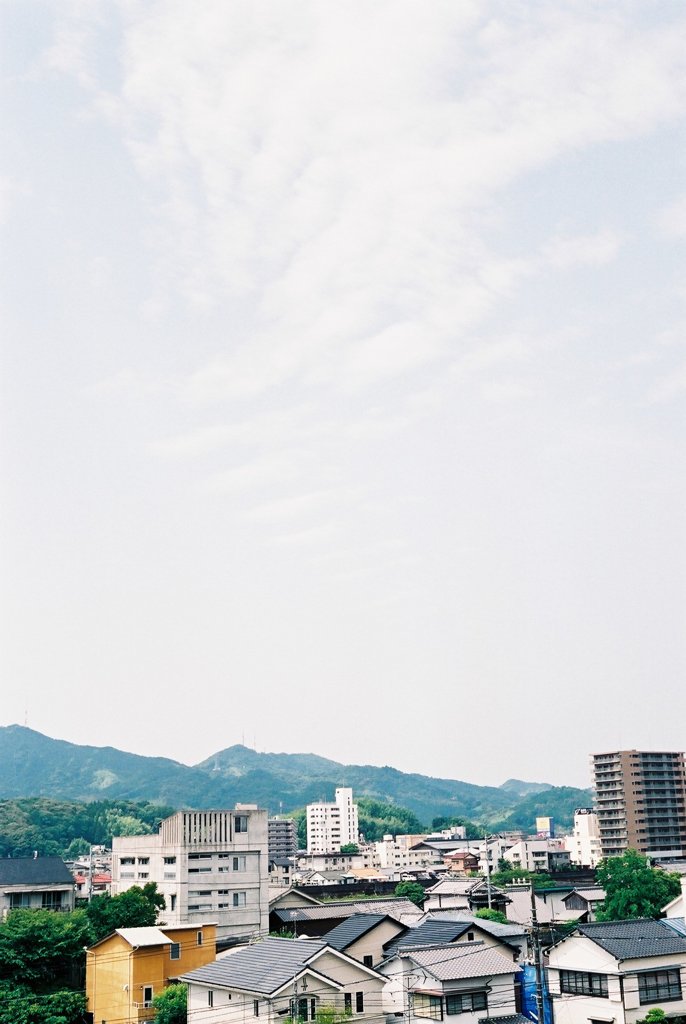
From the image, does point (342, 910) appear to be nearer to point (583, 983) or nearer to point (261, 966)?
point (583, 983)

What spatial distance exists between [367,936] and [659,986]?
10.3 metres

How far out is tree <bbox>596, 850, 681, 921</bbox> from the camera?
158 feet

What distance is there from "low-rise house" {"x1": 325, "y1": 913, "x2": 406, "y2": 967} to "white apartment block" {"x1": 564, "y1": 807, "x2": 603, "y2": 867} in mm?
88670

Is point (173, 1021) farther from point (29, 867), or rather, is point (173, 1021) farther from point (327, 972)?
point (29, 867)

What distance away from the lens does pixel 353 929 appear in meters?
34.9

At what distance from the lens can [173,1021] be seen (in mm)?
31062

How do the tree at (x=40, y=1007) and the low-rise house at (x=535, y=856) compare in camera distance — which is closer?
the tree at (x=40, y=1007)

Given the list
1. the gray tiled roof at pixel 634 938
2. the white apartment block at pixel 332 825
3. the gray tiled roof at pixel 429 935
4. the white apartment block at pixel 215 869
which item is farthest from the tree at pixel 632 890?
the white apartment block at pixel 332 825

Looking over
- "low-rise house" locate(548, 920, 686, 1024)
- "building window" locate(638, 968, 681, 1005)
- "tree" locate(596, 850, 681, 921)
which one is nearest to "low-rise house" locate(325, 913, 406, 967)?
"low-rise house" locate(548, 920, 686, 1024)

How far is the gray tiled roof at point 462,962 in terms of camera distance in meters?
29.3

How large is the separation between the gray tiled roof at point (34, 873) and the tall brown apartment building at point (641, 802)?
7347 centimetres

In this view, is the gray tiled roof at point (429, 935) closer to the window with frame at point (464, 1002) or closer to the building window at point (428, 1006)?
the building window at point (428, 1006)

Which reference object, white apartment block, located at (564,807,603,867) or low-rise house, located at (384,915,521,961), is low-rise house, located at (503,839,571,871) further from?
low-rise house, located at (384,915,521,961)

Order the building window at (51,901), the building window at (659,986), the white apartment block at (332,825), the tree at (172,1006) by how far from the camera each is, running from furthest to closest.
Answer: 1. the white apartment block at (332,825)
2. the building window at (51,901)
3. the tree at (172,1006)
4. the building window at (659,986)
